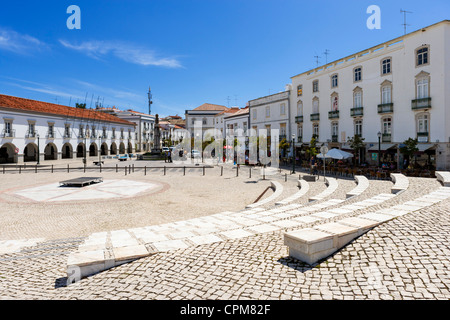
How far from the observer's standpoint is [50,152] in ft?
158

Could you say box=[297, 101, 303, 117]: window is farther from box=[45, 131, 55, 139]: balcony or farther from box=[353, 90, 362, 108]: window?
box=[45, 131, 55, 139]: balcony

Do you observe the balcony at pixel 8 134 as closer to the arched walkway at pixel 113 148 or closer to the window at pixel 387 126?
the arched walkway at pixel 113 148

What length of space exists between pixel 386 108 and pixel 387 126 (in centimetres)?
179

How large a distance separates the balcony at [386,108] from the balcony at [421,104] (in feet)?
6.57

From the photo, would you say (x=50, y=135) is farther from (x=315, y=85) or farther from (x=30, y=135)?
(x=315, y=85)

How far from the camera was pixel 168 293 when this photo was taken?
4043mm

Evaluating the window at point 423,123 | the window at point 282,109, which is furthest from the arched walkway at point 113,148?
the window at point 423,123

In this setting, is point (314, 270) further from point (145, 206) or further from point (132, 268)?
point (145, 206)

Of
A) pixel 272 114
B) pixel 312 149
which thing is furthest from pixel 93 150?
pixel 312 149

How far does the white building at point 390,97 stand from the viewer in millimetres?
22516

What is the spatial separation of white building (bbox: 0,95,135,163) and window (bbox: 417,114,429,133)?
131ft

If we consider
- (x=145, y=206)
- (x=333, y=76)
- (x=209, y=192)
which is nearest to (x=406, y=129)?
(x=333, y=76)

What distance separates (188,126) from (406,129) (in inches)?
2109
